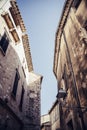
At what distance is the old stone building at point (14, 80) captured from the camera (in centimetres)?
666

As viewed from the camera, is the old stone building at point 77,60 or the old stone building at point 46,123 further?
the old stone building at point 46,123

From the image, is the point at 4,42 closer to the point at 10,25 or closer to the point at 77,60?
the point at 10,25

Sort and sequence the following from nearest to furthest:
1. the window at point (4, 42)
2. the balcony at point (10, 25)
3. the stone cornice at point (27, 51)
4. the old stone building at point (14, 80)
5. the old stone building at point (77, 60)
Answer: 1. the old stone building at point (77, 60)
2. the old stone building at point (14, 80)
3. the window at point (4, 42)
4. the balcony at point (10, 25)
5. the stone cornice at point (27, 51)

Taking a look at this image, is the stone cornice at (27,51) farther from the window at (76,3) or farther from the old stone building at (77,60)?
the window at (76,3)

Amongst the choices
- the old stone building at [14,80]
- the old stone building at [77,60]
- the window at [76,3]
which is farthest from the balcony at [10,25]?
the window at [76,3]

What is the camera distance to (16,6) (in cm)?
945

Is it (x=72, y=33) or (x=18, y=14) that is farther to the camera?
(x=18, y=14)

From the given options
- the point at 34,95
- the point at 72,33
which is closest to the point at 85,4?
the point at 72,33

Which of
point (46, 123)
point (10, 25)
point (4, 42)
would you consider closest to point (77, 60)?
point (4, 42)

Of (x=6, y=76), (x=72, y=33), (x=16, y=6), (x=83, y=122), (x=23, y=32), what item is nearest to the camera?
(x=83, y=122)

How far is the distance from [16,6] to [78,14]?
15.0ft

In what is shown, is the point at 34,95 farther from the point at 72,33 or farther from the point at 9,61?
the point at 72,33

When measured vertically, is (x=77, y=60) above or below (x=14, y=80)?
above

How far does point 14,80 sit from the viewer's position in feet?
27.6
